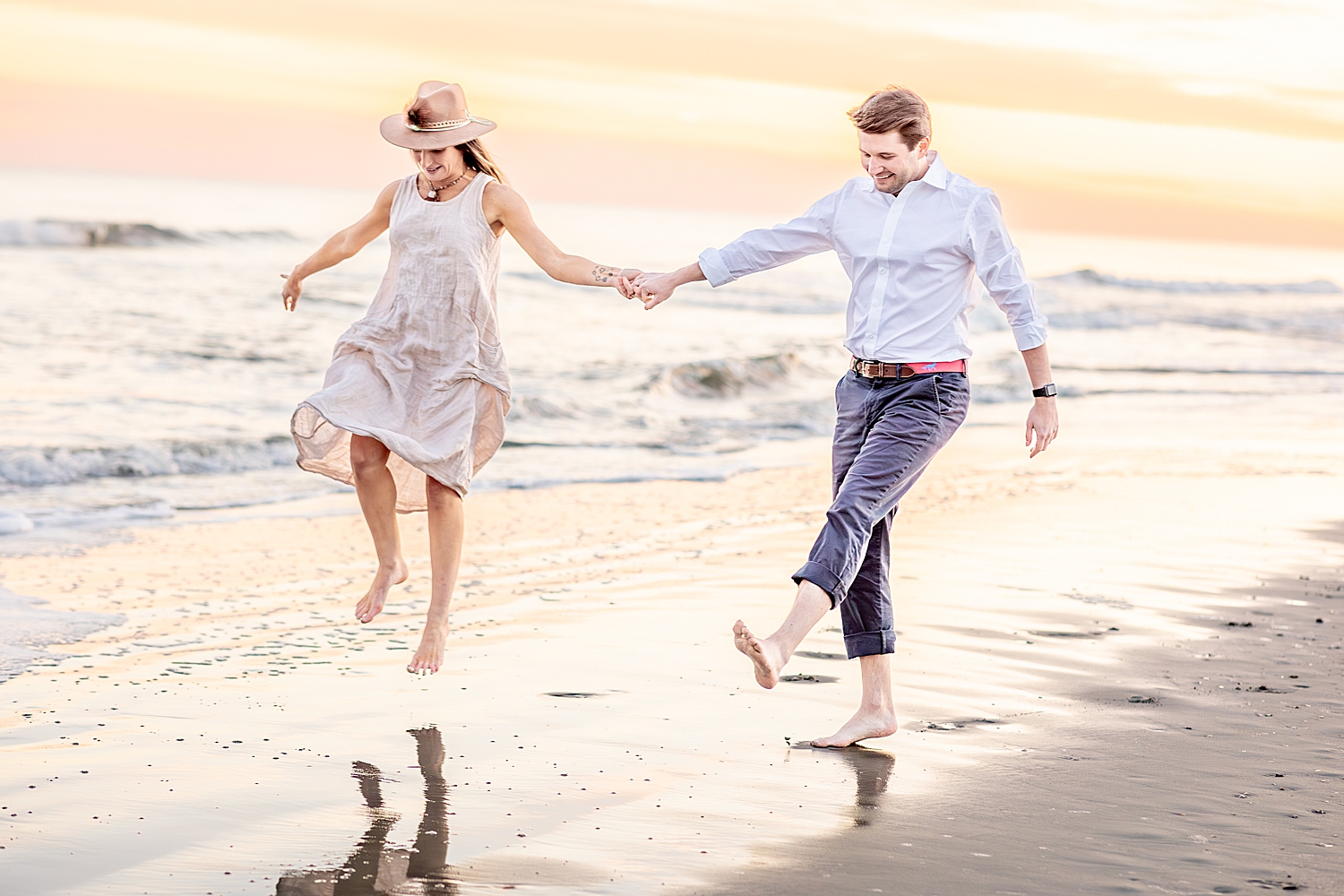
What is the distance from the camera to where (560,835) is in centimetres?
358

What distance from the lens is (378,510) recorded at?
5238mm

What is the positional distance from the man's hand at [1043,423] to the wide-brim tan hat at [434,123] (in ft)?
7.33

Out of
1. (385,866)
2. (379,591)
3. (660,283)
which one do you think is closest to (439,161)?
(660,283)

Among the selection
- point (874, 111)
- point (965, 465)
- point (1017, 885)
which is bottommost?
point (1017, 885)

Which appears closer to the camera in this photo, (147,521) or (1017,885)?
(1017,885)

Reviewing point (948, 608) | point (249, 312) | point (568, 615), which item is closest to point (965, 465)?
point (948, 608)

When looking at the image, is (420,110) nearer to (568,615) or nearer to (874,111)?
(874,111)

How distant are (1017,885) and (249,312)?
1928 centimetres

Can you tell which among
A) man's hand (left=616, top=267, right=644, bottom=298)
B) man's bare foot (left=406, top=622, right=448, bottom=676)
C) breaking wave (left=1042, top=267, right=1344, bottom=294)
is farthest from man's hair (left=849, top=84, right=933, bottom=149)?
breaking wave (left=1042, top=267, right=1344, bottom=294)

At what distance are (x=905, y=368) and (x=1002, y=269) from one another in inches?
17.1

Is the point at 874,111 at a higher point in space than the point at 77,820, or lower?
higher

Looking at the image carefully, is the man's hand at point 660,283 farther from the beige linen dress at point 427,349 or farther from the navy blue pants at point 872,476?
the navy blue pants at point 872,476

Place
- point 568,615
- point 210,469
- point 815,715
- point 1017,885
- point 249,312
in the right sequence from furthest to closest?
point 249,312 → point 210,469 → point 568,615 → point 815,715 → point 1017,885

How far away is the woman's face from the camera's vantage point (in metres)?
4.99
